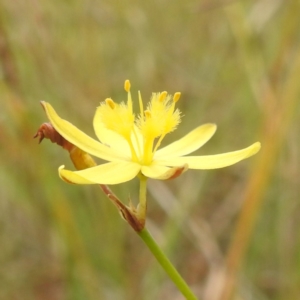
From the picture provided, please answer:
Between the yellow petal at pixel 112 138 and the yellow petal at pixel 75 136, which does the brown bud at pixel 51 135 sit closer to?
the yellow petal at pixel 75 136

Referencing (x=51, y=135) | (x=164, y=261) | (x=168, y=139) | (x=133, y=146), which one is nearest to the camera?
(x=164, y=261)

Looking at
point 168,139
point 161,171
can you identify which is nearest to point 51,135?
point 161,171

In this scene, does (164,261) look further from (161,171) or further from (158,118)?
(158,118)

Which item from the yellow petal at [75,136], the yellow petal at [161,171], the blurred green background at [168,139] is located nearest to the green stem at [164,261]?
the yellow petal at [161,171]

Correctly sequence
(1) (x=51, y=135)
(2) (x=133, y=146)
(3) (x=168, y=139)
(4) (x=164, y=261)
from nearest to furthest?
1. (4) (x=164, y=261)
2. (1) (x=51, y=135)
3. (2) (x=133, y=146)
4. (3) (x=168, y=139)

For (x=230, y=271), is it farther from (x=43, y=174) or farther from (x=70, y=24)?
(x=70, y=24)
